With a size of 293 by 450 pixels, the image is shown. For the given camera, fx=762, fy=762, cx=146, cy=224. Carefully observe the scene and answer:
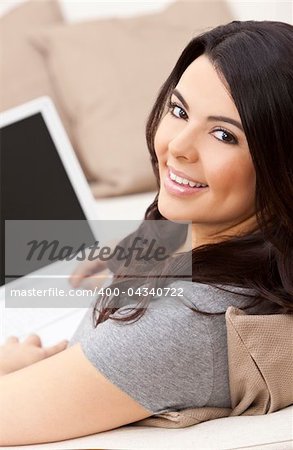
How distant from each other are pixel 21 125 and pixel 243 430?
88 centimetres

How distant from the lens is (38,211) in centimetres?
163

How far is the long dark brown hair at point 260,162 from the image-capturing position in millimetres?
1048

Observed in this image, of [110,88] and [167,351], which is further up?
[110,88]

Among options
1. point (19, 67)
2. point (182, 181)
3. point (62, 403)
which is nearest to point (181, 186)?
point (182, 181)

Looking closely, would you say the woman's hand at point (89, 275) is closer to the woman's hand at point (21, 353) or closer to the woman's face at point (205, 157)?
the woman's hand at point (21, 353)

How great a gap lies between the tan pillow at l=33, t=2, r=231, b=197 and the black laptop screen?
0.78 m

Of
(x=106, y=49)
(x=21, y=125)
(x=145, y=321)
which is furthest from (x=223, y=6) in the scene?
(x=145, y=321)

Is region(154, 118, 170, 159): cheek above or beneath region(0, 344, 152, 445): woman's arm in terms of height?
above

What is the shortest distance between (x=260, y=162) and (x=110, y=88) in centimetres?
151

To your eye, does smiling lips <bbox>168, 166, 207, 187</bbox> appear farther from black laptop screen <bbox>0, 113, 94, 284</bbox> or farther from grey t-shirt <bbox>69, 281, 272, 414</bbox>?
black laptop screen <bbox>0, 113, 94, 284</bbox>

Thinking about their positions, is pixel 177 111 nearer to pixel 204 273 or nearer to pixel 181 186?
pixel 181 186

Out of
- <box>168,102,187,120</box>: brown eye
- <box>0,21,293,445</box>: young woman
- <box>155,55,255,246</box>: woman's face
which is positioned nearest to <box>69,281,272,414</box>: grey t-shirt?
<box>0,21,293,445</box>: young woman

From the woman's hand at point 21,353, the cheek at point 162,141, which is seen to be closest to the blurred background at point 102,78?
the woman's hand at point 21,353

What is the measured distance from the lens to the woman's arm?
1042 mm
